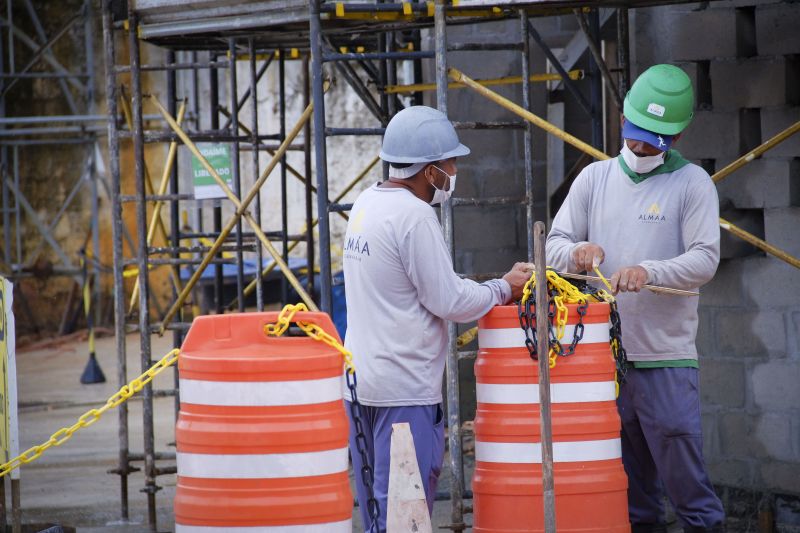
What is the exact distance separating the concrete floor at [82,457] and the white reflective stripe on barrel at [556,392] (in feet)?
8.75

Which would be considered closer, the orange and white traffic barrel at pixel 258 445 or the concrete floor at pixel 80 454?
the orange and white traffic barrel at pixel 258 445

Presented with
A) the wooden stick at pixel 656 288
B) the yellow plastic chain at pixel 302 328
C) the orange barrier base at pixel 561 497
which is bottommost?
the orange barrier base at pixel 561 497

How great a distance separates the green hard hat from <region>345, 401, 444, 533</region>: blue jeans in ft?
4.74

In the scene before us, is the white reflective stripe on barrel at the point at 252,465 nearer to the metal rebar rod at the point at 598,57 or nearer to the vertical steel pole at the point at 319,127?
the vertical steel pole at the point at 319,127

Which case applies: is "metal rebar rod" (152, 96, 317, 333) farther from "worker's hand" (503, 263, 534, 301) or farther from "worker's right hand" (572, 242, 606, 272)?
"worker's hand" (503, 263, 534, 301)

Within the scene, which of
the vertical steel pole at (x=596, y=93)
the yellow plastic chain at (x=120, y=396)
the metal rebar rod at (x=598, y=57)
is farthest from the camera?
the vertical steel pole at (x=596, y=93)

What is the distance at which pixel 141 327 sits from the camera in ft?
25.8

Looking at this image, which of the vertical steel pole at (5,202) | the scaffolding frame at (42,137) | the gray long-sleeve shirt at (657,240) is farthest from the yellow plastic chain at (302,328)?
the vertical steel pole at (5,202)

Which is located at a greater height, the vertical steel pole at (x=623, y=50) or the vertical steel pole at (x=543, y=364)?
the vertical steel pole at (x=623, y=50)

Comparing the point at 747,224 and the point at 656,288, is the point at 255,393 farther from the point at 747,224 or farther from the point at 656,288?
the point at 747,224

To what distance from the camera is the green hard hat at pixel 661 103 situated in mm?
5176

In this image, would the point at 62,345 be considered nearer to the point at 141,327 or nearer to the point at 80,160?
the point at 80,160

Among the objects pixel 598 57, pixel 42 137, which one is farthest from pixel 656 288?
pixel 42 137

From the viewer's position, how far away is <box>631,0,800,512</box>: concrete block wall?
22.6ft
